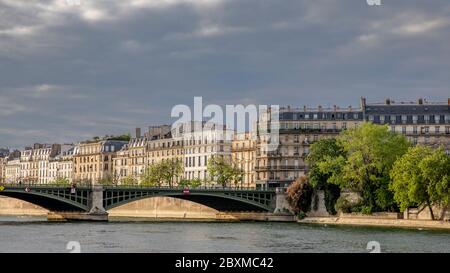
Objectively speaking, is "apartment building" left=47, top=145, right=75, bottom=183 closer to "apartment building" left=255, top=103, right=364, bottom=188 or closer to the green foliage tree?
"apartment building" left=255, top=103, right=364, bottom=188

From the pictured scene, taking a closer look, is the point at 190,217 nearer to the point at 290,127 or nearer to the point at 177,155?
the point at 290,127

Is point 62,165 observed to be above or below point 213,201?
above

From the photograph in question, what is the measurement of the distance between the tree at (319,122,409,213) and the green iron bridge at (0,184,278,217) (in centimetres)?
A: 1307

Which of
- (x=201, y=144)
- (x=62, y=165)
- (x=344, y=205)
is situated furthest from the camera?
(x=62, y=165)

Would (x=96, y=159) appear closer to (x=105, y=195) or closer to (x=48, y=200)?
(x=48, y=200)

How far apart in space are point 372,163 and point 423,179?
1218 cm

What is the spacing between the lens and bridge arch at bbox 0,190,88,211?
3629 inches

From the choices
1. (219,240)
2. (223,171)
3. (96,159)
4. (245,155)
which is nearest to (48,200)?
(223,171)

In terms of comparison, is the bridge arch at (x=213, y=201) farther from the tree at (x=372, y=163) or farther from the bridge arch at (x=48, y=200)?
the tree at (x=372, y=163)

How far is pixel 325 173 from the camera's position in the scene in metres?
97.2

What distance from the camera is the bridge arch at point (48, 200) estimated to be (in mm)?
92188

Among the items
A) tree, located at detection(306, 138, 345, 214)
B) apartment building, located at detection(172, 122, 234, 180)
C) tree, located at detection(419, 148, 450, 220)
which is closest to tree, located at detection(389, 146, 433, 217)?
tree, located at detection(419, 148, 450, 220)

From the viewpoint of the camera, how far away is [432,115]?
394 feet
